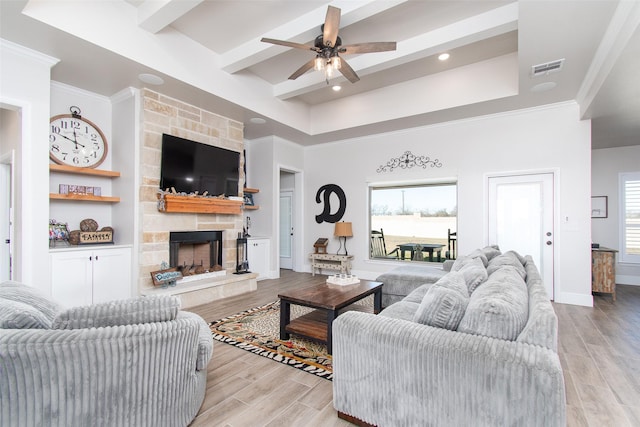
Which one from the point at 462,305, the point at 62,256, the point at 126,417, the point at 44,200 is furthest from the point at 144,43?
the point at 462,305

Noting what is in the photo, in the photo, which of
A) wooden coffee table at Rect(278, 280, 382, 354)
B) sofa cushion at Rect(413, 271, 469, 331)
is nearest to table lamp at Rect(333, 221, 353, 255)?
wooden coffee table at Rect(278, 280, 382, 354)

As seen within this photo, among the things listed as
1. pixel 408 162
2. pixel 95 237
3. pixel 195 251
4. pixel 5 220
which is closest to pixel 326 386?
pixel 195 251

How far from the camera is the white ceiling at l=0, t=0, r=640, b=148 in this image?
266cm

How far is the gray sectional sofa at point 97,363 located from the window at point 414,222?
188 inches

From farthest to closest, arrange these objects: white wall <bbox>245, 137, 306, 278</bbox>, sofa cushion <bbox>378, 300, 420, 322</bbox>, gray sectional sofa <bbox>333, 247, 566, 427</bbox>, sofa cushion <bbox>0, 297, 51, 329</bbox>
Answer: white wall <bbox>245, 137, 306, 278</bbox> < sofa cushion <bbox>378, 300, 420, 322</bbox> < sofa cushion <bbox>0, 297, 51, 329</bbox> < gray sectional sofa <bbox>333, 247, 566, 427</bbox>

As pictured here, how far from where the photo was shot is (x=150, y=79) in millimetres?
3625

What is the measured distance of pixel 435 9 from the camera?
3.14 metres

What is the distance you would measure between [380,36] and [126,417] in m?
4.21

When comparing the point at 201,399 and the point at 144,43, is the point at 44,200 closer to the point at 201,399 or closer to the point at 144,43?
the point at 144,43

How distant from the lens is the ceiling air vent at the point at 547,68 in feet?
10.5

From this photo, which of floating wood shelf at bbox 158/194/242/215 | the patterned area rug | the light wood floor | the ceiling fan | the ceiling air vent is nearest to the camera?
the light wood floor

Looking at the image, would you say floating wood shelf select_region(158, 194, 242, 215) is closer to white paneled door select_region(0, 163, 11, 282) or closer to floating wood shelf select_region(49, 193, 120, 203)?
floating wood shelf select_region(49, 193, 120, 203)

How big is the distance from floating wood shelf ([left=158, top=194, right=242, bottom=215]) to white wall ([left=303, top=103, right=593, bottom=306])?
2.13 metres

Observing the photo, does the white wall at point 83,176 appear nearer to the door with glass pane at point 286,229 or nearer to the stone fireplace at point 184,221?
the stone fireplace at point 184,221
